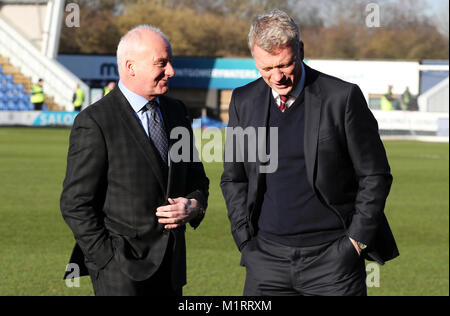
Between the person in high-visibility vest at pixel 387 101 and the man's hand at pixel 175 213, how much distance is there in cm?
2894

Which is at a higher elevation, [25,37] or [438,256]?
[25,37]

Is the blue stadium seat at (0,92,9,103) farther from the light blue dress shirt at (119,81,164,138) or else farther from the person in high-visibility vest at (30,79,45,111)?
the light blue dress shirt at (119,81,164,138)

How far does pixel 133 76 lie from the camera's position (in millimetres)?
3396

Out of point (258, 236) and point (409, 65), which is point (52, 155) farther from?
point (409, 65)

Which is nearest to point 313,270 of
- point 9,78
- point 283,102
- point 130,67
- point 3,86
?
point 283,102

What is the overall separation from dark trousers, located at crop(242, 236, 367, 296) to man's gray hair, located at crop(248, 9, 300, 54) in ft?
2.80

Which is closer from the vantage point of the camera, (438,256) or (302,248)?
(302,248)

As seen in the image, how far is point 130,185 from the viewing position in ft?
11.0

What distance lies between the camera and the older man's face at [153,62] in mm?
3316

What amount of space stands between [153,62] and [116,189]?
0.55m

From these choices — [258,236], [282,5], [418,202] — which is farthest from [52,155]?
[282,5]

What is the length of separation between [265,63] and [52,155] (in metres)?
16.2

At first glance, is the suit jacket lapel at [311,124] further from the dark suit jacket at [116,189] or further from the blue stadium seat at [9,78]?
the blue stadium seat at [9,78]

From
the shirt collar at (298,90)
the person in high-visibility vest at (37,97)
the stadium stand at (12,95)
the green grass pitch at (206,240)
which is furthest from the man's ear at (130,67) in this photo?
the stadium stand at (12,95)
